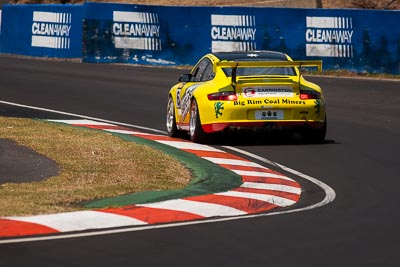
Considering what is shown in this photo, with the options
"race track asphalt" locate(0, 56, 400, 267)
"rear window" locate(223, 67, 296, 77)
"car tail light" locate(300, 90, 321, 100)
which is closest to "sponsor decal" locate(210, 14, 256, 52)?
"race track asphalt" locate(0, 56, 400, 267)

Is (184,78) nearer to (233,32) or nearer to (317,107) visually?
(317,107)

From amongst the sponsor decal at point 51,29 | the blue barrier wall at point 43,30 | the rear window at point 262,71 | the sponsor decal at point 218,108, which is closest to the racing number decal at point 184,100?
the rear window at point 262,71

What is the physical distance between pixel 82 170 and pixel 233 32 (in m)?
19.7

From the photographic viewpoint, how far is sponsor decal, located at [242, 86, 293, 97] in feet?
54.8

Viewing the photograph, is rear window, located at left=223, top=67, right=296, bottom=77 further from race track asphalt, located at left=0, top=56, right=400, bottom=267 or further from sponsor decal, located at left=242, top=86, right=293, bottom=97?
race track asphalt, located at left=0, top=56, right=400, bottom=267

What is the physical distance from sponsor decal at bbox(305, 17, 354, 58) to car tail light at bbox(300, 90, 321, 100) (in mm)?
13926

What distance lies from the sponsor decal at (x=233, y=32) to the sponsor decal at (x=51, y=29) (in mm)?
5222

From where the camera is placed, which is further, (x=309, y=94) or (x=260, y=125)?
(x=309, y=94)

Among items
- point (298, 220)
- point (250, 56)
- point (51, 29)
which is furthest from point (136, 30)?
point (298, 220)

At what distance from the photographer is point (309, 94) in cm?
1681

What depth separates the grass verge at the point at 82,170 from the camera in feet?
36.3

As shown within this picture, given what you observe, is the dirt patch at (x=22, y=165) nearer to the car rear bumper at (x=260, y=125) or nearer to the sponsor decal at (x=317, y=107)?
the car rear bumper at (x=260, y=125)

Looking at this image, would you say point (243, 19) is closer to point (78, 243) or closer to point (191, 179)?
point (191, 179)

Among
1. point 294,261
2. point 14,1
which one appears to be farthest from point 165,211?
point 14,1
